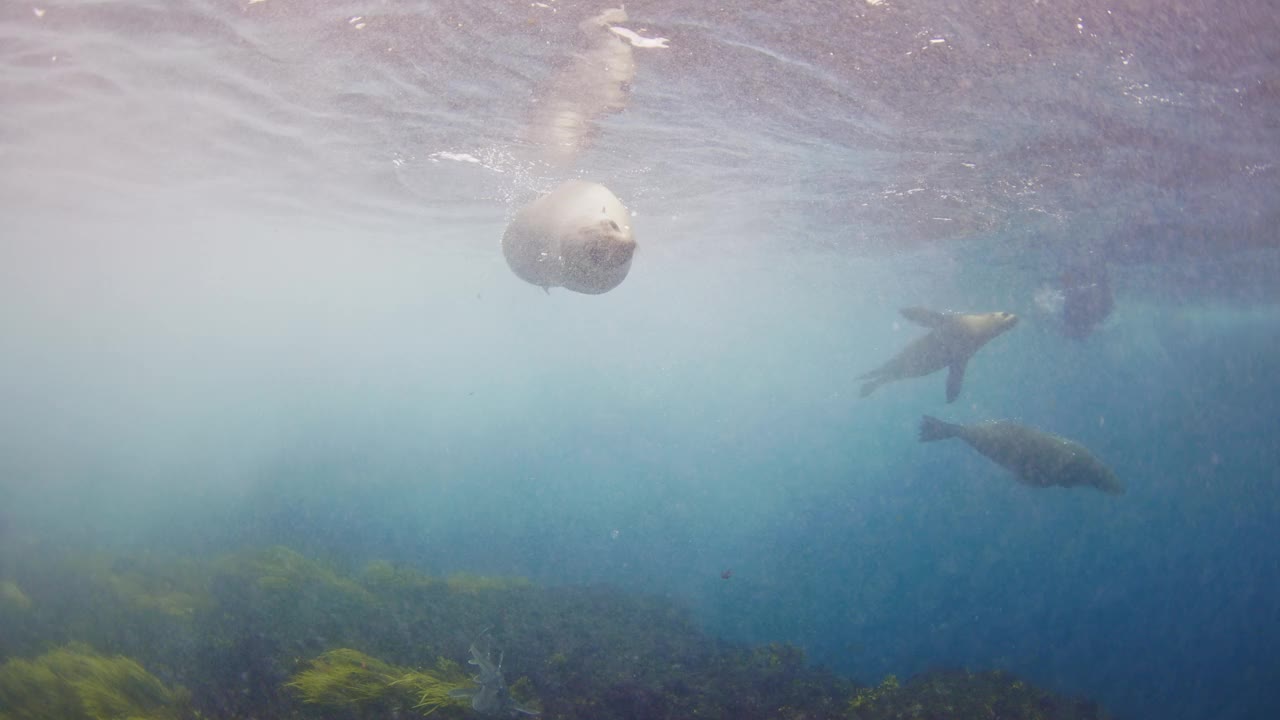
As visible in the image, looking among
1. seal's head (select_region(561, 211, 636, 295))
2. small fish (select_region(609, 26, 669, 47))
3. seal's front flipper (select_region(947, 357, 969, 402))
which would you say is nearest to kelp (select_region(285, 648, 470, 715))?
seal's head (select_region(561, 211, 636, 295))

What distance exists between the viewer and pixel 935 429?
409 inches

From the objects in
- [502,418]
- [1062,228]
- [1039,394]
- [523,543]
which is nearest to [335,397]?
[502,418]

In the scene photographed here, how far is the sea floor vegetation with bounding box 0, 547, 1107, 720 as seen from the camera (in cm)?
559

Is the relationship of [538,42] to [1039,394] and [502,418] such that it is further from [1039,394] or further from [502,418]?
[1039,394]

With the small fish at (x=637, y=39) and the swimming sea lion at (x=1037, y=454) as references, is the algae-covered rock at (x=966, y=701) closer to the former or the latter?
the swimming sea lion at (x=1037, y=454)

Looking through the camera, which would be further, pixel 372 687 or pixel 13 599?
pixel 13 599

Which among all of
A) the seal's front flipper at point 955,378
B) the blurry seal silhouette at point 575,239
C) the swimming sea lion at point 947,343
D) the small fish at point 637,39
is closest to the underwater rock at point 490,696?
the blurry seal silhouette at point 575,239

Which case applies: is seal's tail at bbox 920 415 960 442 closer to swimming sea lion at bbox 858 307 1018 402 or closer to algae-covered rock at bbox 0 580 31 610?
swimming sea lion at bbox 858 307 1018 402

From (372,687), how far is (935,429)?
953 centimetres

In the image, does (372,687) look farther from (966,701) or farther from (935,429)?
(935,429)

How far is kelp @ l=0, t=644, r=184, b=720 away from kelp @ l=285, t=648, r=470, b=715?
117 cm

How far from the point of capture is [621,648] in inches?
333

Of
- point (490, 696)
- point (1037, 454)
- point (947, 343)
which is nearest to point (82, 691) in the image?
point (490, 696)

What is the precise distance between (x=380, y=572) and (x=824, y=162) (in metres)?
12.9
